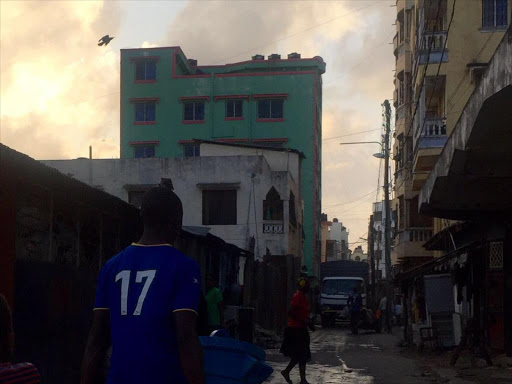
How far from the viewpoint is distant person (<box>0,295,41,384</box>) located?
4.38 metres

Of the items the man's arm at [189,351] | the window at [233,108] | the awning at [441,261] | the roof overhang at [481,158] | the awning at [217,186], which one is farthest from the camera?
the window at [233,108]

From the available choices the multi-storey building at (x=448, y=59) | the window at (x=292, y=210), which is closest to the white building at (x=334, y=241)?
the window at (x=292, y=210)

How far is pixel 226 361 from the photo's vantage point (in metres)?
4.51

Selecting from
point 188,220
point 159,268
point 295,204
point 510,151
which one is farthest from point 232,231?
point 159,268

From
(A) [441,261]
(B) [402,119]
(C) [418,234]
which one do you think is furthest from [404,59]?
(A) [441,261]

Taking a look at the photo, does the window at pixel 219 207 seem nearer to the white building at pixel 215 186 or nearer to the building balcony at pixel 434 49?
the white building at pixel 215 186

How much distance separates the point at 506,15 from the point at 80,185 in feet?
77.8

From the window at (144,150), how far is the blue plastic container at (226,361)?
61.9 metres

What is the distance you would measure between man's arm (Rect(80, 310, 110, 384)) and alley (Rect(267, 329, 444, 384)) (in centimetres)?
1162

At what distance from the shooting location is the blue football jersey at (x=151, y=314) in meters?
4.14

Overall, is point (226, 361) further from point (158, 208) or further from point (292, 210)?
point (292, 210)

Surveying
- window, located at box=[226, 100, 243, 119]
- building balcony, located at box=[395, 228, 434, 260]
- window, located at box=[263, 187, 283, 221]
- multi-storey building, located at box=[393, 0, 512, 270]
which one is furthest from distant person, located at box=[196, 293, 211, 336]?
window, located at box=[226, 100, 243, 119]

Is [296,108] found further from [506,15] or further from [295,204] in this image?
[506,15]

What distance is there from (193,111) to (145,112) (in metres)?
3.59
